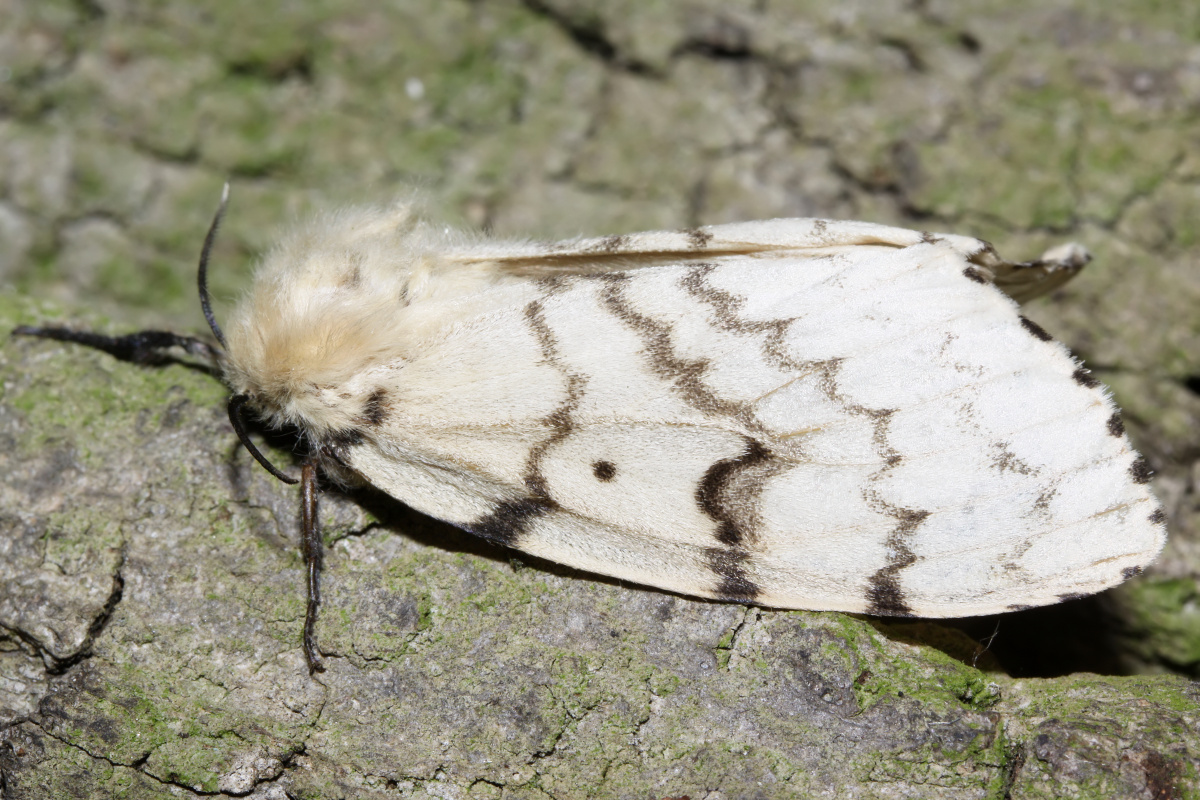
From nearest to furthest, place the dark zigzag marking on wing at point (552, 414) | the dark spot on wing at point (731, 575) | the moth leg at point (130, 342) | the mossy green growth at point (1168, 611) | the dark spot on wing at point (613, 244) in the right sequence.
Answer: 1. the dark spot on wing at point (731, 575)
2. the dark zigzag marking on wing at point (552, 414)
3. the dark spot on wing at point (613, 244)
4. the moth leg at point (130, 342)
5. the mossy green growth at point (1168, 611)

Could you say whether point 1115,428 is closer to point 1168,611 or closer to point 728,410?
point 728,410

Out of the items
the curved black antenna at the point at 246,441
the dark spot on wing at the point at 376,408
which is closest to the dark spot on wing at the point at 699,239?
the dark spot on wing at the point at 376,408

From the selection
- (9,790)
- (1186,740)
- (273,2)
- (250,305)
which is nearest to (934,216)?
(1186,740)

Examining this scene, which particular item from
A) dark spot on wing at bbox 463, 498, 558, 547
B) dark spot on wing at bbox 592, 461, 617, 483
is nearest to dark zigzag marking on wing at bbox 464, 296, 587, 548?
dark spot on wing at bbox 463, 498, 558, 547

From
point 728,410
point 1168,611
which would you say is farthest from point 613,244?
point 1168,611

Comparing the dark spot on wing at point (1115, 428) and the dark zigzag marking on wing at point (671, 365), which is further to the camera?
the dark zigzag marking on wing at point (671, 365)

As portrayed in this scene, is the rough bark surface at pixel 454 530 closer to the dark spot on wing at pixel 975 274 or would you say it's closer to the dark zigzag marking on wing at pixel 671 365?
the dark zigzag marking on wing at pixel 671 365

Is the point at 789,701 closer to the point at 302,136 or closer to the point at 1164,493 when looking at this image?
the point at 1164,493
